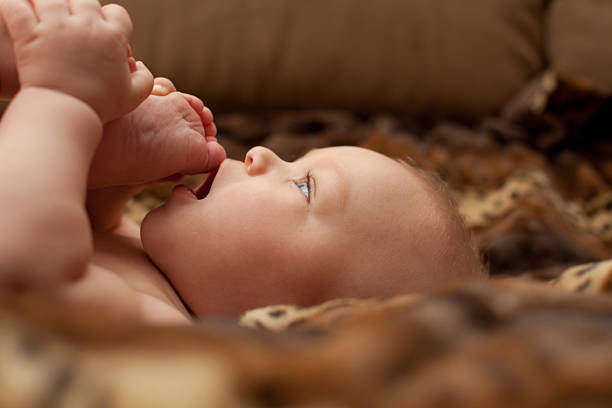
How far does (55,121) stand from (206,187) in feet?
1.04

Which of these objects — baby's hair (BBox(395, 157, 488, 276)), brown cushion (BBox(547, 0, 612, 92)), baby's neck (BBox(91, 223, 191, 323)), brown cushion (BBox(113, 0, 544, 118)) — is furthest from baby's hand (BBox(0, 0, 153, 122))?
brown cushion (BBox(547, 0, 612, 92))

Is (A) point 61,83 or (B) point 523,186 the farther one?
(B) point 523,186

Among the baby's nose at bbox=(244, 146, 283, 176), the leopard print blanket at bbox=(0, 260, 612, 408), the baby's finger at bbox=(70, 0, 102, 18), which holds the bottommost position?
the baby's nose at bbox=(244, 146, 283, 176)

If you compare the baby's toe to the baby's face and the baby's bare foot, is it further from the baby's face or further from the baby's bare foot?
the baby's face

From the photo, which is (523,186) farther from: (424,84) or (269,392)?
(269,392)

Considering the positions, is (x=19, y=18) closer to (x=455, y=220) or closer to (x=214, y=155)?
(x=214, y=155)

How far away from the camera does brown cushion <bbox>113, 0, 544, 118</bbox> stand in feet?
5.19

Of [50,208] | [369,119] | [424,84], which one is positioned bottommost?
[369,119]

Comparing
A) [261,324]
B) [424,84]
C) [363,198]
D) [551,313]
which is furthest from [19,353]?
[424,84]

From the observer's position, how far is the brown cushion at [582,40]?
160cm

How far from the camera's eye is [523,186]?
1398 millimetres

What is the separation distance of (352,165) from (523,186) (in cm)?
70

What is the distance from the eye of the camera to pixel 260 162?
2.77 ft

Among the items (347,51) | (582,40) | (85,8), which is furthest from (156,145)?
(582,40)
